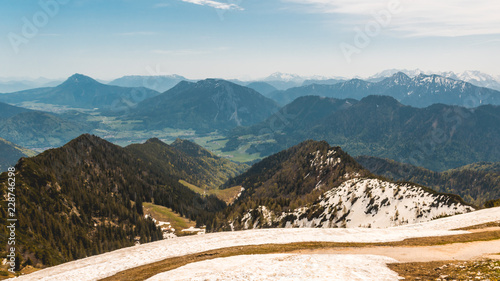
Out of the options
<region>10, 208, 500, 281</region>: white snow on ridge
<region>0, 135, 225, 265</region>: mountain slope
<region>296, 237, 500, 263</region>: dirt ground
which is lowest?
<region>0, 135, 225, 265</region>: mountain slope

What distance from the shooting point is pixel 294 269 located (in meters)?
27.2

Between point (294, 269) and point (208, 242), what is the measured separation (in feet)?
87.3

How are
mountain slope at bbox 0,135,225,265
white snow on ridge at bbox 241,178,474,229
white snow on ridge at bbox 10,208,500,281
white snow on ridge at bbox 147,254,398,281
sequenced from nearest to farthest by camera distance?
1. white snow on ridge at bbox 147,254,398,281
2. white snow on ridge at bbox 10,208,500,281
3. white snow on ridge at bbox 241,178,474,229
4. mountain slope at bbox 0,135,225,265

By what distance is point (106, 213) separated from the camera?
17038 centimetres

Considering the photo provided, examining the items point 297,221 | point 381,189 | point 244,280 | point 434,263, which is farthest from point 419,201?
point 244,280

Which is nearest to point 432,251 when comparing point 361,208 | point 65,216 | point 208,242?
point 208,242

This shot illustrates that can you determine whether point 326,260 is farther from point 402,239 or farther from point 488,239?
point 488,239

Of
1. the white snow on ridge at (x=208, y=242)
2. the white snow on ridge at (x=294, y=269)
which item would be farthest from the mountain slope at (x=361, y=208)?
the white snow on ridge at (x=294, y=269)

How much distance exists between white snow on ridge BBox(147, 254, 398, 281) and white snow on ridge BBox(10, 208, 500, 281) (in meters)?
13.9

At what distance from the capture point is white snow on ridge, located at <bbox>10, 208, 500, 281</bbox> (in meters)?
41.1

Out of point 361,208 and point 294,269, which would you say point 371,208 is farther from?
point 294,269

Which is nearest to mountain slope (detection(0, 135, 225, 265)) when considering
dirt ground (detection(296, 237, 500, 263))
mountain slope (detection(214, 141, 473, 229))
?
mountain slope (detection(214, 141, 473, 229))

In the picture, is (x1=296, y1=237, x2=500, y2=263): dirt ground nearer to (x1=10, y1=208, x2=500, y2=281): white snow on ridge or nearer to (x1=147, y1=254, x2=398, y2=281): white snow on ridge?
(x1=147, y1=254, x2=398, y2=281): white snow on ridge

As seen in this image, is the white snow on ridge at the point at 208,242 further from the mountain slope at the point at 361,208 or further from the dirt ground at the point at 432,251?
the mountain slope at the point at 361,208
